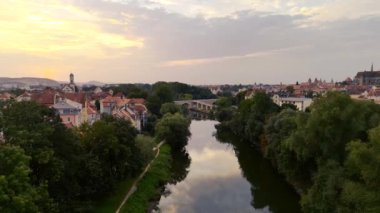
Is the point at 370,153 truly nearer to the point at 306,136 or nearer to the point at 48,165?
the point at 306,136

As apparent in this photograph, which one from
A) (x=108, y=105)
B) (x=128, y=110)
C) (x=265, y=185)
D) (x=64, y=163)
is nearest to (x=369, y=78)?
(x=108, y=105)

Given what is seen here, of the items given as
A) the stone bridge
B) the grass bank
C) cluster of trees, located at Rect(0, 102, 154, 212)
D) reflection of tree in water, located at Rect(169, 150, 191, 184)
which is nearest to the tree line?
cluster of trees, located at Rect(0, 102, 154, 212)

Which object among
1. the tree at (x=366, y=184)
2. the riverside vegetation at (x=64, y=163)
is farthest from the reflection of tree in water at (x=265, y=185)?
the tree at (x=366, y=184)

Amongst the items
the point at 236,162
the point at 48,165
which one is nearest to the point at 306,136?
the point at 48,165

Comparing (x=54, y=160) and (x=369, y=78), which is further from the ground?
(x=369, y=78)

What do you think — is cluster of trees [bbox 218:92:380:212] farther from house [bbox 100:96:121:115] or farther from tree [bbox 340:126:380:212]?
house [bbox 100:96:121:115]

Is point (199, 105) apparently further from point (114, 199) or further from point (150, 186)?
point (114, 199)
